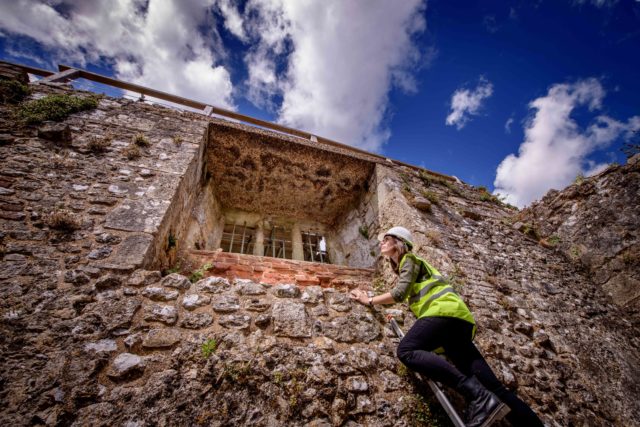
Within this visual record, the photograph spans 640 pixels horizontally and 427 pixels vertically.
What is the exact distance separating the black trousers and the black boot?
6cm

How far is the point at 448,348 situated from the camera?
219 cm

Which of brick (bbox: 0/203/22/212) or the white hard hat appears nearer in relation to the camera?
brick (bbox: 0/203/22/212)

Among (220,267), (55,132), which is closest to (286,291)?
(220,267)

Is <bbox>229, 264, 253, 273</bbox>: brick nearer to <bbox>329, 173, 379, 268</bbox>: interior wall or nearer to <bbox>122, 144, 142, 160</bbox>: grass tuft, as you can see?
<bbox>122, 144, 142, 160</bbox>: grass tuft

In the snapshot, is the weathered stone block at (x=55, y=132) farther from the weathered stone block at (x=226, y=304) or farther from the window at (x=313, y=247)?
the window at (x=313, y=247)

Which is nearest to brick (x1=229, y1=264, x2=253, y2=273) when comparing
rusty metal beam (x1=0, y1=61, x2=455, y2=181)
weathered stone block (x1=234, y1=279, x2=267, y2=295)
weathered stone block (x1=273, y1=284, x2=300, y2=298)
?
weathered stone block (x1=234, y1=279, x2=267, y2=295)

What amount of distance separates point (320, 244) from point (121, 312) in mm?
4748

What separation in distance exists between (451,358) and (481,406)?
1.67 feet

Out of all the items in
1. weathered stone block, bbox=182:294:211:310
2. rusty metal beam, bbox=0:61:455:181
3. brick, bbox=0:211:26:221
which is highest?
rusty metal beam, bbox=0:61:455:181

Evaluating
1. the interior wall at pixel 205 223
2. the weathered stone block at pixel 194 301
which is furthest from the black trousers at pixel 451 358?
the interior wall at pixel 205 223

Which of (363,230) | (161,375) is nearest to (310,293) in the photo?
(161,375)

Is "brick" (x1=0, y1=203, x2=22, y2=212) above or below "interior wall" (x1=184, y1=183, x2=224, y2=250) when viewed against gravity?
below

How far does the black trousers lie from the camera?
1.85m

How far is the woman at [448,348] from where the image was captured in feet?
5.82
